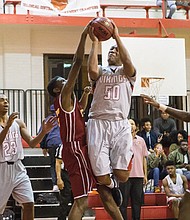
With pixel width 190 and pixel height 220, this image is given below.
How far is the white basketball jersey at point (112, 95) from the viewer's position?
5.29m

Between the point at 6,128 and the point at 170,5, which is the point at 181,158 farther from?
the point at 6,128

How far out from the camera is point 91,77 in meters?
5.34

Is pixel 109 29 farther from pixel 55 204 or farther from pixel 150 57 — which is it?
pixel 150 57

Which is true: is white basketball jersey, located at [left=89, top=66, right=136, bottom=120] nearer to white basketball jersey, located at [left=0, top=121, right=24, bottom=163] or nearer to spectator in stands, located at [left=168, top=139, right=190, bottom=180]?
white basketball jersey, located at [left=0, top=121, right=24, bottom=163]

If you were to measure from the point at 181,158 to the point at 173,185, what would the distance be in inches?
42.3

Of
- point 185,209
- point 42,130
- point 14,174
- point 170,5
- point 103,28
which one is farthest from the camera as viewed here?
point 170,5

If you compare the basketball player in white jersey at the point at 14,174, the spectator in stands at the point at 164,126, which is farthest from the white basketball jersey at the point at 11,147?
the spectator in stands at the point at 164,126

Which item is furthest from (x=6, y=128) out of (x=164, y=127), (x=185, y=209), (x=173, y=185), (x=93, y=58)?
(x=164, y=127)

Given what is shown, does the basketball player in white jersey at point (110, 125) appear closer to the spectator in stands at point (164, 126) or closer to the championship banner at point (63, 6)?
the spectator in stands at point (164, 126)

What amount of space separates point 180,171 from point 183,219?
606 cm

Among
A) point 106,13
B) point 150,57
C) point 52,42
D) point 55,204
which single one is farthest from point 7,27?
point 55,204

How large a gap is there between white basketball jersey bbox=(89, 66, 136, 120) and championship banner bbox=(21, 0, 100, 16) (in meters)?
7.54

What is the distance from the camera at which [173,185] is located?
992 cm

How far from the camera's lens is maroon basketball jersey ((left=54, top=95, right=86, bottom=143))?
17.5 ft
